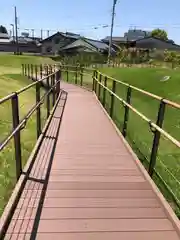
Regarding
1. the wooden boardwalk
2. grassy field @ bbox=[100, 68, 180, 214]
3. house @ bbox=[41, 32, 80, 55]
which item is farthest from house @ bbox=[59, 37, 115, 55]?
the wooden boardwalk

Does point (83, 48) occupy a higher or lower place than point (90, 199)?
higher

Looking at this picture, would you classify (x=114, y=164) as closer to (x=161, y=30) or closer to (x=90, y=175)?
(x=90, y=175)

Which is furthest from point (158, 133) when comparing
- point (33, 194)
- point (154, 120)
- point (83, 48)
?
point (83, 48)

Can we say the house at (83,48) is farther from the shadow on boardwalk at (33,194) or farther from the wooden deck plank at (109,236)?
the wooden deck plank at (109,236)

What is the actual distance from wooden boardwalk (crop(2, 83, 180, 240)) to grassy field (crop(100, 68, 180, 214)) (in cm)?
93

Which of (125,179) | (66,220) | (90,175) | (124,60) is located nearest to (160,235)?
(66,220)

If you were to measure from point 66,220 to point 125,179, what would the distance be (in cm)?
114

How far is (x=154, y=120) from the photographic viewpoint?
9945 mm

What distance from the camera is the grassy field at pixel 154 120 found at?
18.9 feet

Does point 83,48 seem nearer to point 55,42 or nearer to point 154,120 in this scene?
point 55,42

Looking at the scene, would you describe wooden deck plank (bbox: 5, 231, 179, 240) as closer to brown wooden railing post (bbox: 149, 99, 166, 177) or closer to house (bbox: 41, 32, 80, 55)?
brown wooden railing post (bbox: 149, 99, 166, 177)

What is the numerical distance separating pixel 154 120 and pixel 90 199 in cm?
744

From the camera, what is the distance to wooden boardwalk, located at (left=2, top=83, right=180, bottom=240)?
238 cm

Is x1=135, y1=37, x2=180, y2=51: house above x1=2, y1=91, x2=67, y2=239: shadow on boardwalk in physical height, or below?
above
